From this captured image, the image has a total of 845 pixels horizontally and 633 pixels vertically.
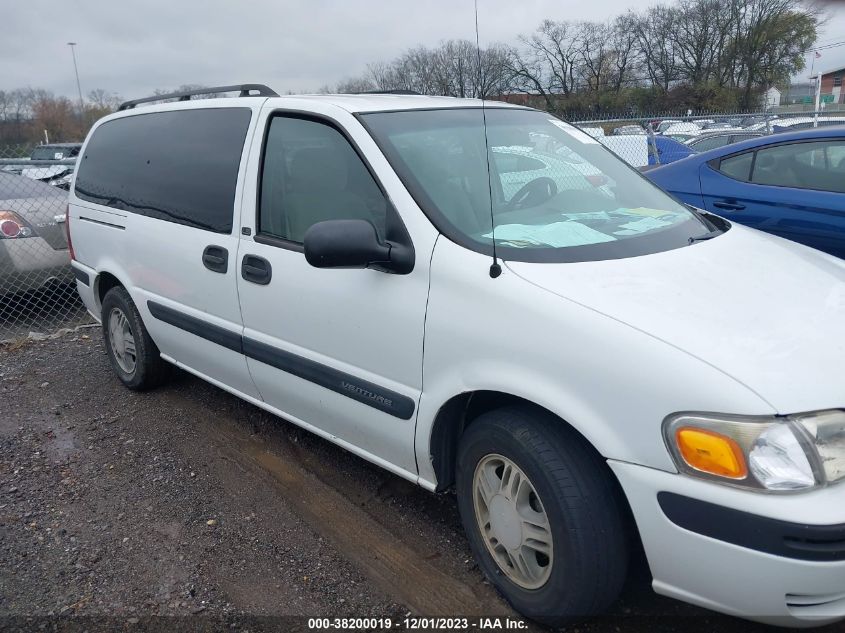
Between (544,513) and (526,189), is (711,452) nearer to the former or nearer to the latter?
(544,513)

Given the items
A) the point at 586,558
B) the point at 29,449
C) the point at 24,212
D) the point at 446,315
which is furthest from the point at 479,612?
the point at 24,212

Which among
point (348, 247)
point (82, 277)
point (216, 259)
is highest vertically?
point (348, 247)

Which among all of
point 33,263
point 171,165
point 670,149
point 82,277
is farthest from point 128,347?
point 670,149

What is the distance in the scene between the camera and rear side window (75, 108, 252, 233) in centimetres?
354

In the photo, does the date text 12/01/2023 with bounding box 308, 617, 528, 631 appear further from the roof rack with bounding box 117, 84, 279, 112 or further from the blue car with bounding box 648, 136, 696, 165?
the blue car with bounding box 648, 136, 696, 165

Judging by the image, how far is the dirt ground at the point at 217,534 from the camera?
103 inches

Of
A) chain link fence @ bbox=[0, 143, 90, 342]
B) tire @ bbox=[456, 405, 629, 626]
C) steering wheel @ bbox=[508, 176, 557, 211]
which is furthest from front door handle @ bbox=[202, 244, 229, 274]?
chain link fence @ bbox=[0, 143, 90, 342]

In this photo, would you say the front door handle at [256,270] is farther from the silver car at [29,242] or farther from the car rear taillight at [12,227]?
the car rear taillight at [12,227]

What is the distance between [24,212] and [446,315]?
5.50 meters

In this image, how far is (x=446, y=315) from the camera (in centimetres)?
247

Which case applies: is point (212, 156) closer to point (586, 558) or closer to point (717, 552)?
point (586, 558)

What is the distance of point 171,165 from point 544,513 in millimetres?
2849

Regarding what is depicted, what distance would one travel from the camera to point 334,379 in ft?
9.69

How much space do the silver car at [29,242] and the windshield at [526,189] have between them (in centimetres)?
431
